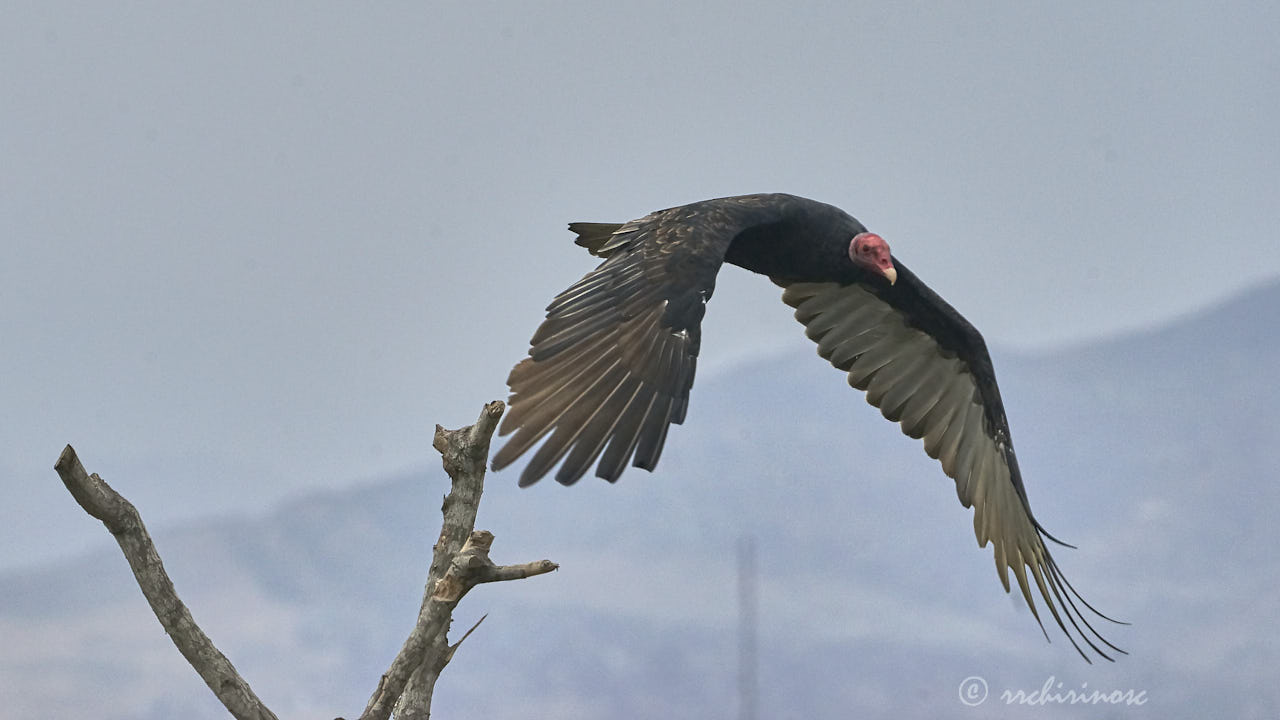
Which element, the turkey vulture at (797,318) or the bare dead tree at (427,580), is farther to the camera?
the bare dead tree at (427,580)

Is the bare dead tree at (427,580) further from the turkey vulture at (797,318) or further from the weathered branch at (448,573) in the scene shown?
the turkey vulture at (797,318)

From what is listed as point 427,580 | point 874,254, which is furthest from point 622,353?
point 874,254

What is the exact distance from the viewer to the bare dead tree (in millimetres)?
5789

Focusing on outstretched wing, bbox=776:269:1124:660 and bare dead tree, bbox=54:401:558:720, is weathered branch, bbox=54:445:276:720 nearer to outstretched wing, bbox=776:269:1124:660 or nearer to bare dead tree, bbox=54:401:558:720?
bare dead tree, bbox=54:401:558:720

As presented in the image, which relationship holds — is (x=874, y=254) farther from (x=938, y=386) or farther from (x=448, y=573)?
(x=448, y=573)

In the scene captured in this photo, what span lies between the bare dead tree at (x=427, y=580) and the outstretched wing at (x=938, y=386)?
328 centimetres

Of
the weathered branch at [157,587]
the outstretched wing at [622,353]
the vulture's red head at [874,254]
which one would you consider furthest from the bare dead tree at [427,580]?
the vulture's red head at [874,254]

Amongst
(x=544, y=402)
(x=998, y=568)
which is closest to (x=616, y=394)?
(x=544, y=402)

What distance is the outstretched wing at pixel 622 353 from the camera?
5.07 m

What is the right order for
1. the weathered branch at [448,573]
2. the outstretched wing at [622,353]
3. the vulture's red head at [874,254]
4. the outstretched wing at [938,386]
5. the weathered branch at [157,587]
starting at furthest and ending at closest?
the outstretched wing at [938,386] → the vulture's red head at [874,254] → the weathered branch at [448,573] → the weathered branch at [157,587] → the outstretched wing at [622,353]

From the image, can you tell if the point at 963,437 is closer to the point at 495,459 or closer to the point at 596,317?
the point at 596,317

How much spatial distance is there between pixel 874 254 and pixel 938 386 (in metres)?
1.76

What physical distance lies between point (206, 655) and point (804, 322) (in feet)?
15.3

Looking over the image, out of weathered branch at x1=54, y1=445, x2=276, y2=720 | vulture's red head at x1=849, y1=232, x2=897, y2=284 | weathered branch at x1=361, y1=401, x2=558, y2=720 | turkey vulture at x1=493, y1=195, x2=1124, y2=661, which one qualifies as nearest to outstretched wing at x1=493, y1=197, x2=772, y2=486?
turkey vulture at x1=493, y1=195, x2=1124, y2=661
